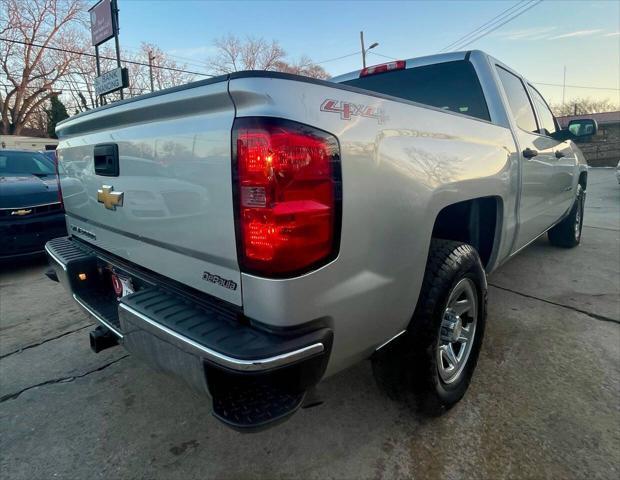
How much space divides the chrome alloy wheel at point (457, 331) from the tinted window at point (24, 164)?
606 cm

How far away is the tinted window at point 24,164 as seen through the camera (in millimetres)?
5590

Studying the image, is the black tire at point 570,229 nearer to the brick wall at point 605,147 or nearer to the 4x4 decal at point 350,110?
the 4x4 decal at point 350,110

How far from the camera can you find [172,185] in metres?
1.59

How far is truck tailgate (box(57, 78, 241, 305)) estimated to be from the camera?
54.6 inches

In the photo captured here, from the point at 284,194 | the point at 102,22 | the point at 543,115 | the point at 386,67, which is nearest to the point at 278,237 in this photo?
the point at 284,194

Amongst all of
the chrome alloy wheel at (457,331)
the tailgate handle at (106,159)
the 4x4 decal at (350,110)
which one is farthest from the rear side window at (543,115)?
the tailgate handle at (106,159)

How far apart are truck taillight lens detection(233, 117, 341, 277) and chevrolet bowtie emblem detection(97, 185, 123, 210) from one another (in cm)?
92

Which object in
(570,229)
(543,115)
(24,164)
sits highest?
(543,115)

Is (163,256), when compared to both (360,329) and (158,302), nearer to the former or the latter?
(158,302)

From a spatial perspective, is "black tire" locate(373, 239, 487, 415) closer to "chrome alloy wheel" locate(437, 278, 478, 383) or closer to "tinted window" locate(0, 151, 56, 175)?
"chrome alloy wheel" locate(437, 278, 478, 383)

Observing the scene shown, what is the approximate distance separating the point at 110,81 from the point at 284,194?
8.20m

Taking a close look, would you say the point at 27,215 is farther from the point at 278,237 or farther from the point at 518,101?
the point at 518,101

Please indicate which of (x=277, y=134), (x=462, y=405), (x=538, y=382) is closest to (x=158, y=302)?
(x=277, y=134)

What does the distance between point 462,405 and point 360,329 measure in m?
1.13
